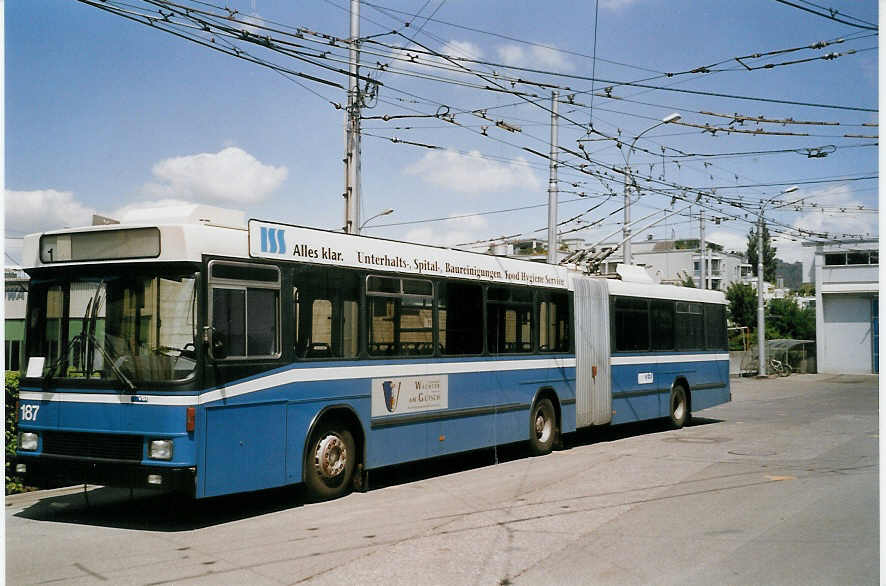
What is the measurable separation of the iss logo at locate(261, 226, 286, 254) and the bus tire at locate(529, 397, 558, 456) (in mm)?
5884

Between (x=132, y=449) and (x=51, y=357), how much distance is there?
55.3 inches

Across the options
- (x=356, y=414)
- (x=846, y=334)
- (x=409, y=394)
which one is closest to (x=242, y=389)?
(x=356, y=414)

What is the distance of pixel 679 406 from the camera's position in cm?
1870

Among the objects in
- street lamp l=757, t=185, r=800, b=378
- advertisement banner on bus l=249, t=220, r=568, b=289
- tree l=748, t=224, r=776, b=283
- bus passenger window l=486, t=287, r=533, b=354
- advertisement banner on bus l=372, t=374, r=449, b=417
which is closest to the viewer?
advertisement banner on bus l=249, t=220, r=568, b=289

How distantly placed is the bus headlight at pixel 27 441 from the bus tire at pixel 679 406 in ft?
42.1

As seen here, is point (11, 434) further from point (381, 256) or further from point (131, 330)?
point (381, 256)

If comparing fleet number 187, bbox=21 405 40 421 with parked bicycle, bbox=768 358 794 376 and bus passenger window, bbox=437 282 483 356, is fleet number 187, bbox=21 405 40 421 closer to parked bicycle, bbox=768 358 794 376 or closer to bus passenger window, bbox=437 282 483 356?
bus passenger window, bbox=437 282 483 356

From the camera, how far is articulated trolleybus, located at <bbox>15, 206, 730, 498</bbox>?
324 inches

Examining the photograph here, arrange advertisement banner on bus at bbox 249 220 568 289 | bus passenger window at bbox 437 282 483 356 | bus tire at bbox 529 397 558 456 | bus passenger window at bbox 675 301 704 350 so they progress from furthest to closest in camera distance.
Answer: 1. bus passenger window at bbox 675 301 704 350
2. bus tire at bbox 529 397 558 456
3. bus passenger window at bbox 437 282 483 356
4. advertisement banner on bus at bbox 249 220 568 289

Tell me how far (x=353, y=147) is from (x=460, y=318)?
5761 mm

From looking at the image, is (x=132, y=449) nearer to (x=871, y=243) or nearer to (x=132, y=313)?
(x=132, y=313)

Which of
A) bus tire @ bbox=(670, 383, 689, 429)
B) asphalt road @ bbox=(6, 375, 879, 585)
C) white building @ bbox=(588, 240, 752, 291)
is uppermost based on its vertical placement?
white building @ bbox=(588, 240, 752, 291)

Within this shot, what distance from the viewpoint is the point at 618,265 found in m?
17.5

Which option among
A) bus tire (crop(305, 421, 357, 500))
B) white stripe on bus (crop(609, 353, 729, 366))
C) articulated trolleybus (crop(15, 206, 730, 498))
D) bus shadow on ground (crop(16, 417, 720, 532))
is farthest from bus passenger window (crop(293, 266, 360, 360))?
white stripe on bus (crop(609, 353, 729, 366))
